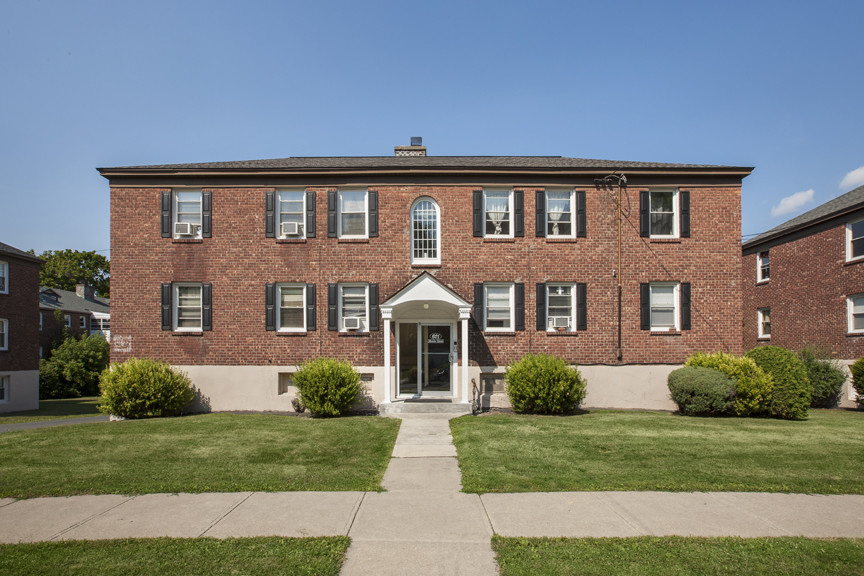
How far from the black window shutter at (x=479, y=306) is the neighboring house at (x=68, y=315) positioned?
35.3 metres

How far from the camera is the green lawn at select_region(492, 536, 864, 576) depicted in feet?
14.9

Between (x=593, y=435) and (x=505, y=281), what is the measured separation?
18.6 feet

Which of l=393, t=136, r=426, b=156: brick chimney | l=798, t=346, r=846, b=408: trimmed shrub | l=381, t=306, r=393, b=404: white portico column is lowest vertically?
l=798, t=346, r=846, b=408: trimmed shrub

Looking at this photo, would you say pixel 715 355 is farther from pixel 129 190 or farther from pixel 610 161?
pixel 129 190

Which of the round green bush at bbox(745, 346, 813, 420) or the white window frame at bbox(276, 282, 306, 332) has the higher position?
the white window frame at bbox(276, 282, 306, 332)

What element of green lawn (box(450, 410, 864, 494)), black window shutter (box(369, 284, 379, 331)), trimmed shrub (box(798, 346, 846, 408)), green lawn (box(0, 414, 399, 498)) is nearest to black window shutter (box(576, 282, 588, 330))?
green lawn (box(450, 410, 864, 494))

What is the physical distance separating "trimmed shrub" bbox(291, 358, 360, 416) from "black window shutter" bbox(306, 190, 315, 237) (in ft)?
12.8

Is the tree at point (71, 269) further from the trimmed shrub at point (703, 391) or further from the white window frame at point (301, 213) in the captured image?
the trimmed shrub at point (703, 391)

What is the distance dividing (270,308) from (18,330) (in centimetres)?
1933

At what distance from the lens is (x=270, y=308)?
1493 centimetres

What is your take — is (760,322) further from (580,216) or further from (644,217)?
(580,216)

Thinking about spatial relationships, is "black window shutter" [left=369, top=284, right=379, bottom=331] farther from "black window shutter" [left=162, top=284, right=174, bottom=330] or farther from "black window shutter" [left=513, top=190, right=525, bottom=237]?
"black window shutter" [left=162, top=284, right=174, bottom=330]

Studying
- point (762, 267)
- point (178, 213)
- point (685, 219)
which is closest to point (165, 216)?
point (178, 213)

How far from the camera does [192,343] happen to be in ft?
49.3
